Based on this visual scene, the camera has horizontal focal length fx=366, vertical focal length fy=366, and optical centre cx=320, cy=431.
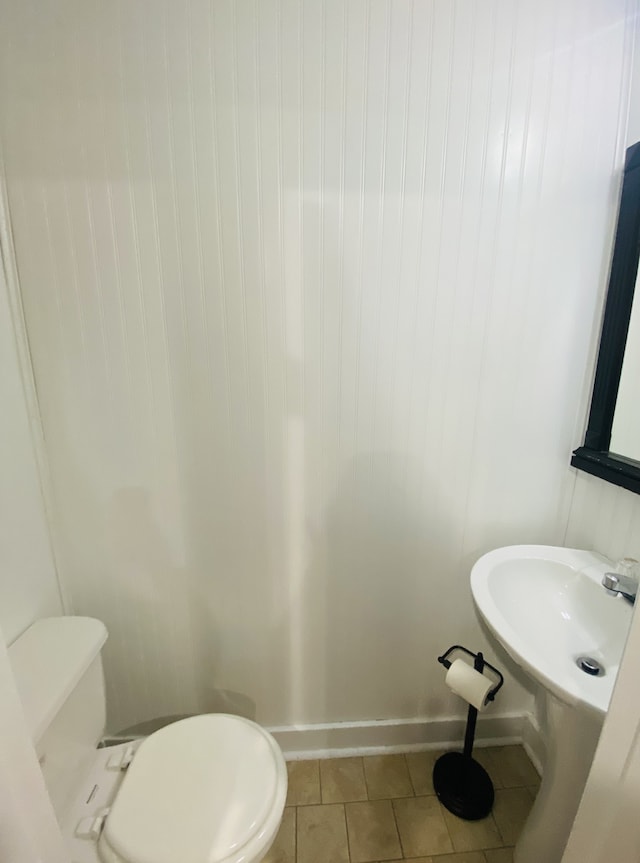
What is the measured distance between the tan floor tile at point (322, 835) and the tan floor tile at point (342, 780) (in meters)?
0.03

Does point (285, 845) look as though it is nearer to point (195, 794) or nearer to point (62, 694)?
point (195, 794)

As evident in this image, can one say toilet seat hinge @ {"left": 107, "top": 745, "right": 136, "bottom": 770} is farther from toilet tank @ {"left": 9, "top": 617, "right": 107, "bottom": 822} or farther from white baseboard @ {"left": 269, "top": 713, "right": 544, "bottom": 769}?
white baseboard @ {"left": 269, "top": 713, "right": 544, "bottom": 769}

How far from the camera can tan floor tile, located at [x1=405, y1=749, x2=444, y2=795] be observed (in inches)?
47.5

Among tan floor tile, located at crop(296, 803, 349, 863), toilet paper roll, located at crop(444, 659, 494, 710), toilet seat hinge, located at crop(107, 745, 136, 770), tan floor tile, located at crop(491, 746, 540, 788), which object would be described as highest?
toilet paper roll, located at crop(444, 659, 494, 710)

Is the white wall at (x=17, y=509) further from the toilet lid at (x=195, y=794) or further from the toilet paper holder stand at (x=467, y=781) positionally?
the toilet paper holder stand at (x=467, y=781)

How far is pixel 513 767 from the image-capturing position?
1283 millimetres

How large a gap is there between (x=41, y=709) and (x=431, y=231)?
141cm

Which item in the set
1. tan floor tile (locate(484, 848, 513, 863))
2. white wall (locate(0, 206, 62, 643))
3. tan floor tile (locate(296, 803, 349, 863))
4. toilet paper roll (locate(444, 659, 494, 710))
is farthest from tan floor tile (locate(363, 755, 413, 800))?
white wall (locate(0, 206, 62, 643))

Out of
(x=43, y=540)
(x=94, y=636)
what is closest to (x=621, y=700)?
(x=94, y=636)

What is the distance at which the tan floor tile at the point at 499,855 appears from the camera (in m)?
1.04

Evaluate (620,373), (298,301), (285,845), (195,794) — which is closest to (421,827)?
(285,845)

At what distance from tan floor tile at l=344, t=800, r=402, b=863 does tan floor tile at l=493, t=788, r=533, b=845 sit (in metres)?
0.33

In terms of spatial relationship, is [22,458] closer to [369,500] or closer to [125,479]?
[125,479]

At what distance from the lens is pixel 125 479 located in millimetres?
1055
